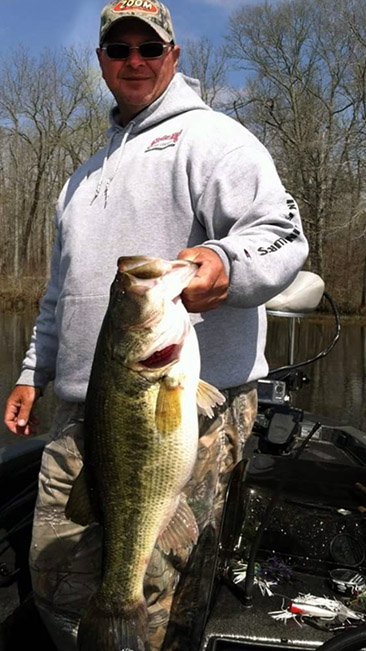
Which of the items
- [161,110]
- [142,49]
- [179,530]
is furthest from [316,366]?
[179,530]

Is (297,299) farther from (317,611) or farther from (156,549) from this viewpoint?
(156,549)

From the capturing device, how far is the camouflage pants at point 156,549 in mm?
2346

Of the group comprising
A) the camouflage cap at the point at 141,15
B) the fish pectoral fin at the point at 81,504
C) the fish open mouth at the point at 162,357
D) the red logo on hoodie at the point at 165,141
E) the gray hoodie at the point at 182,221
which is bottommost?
the fish pectoral fin at the point at 81,504

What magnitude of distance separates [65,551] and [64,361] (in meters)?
0.68

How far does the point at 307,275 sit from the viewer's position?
14.6ft

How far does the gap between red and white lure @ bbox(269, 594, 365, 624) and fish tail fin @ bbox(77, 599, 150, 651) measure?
1.05 meters

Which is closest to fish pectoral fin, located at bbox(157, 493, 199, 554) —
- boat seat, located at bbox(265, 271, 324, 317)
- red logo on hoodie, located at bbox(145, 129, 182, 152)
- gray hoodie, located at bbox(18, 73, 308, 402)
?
gray hoodie, located at bbox(18, 73, 308, 402)

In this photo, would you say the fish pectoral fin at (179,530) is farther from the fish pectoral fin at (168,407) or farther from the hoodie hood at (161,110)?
the hoodie hood at (161,110)

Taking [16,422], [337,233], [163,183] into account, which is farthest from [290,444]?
[337,233]

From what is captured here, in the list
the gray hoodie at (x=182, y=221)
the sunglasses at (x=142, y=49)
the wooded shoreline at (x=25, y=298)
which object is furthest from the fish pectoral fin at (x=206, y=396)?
the wooded shoreline at (x=25, y=298)

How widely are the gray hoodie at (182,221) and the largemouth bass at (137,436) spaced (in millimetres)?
326

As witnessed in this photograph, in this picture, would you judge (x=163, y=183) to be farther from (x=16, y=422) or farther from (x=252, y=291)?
(x=16, y=422)

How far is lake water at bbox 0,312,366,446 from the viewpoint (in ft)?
32.5

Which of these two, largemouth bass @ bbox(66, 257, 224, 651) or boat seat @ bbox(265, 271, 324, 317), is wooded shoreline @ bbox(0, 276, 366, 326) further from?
largemouth bass @ bbox(66, 257, 224, 651)
